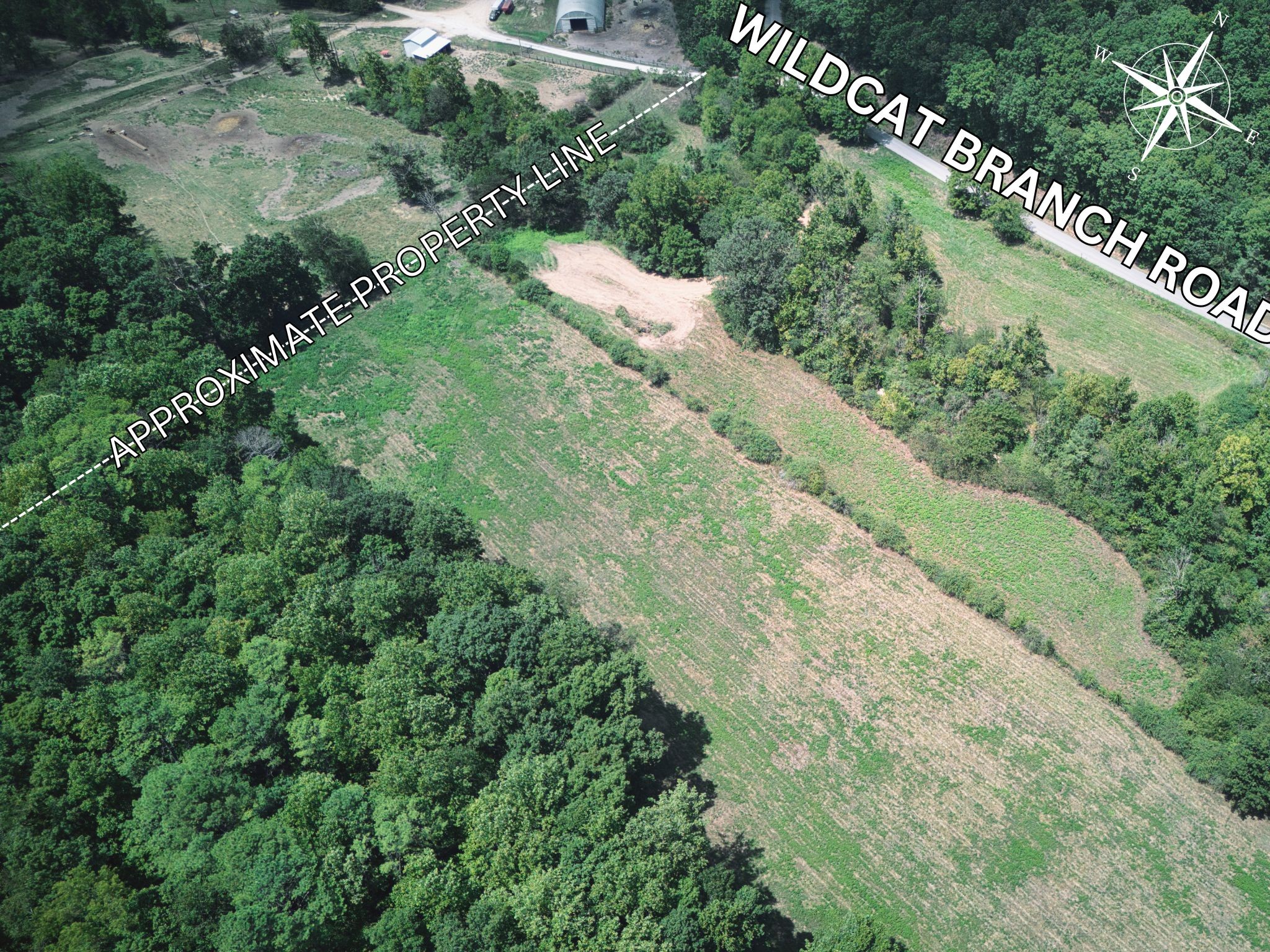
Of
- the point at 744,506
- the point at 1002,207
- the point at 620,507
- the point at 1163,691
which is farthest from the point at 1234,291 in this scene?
the point at 620,507

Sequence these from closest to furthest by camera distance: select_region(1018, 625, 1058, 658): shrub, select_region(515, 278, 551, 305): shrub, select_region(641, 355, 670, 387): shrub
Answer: select_region(1018, 625, 1058, 658): shrub
select_region(641, 355, 670, 387): shrub
select_region(515, 278, 551, 305): shrub

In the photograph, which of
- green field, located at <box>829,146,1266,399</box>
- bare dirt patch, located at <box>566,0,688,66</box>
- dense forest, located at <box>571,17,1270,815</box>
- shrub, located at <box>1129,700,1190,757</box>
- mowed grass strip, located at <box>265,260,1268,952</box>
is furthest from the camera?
bare dirt patch, located at <box>566,0,688,66</box>

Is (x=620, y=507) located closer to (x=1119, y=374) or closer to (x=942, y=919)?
(x=942, y=919)

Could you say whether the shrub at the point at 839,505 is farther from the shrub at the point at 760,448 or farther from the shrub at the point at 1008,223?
the shrub at the point at 1008,223

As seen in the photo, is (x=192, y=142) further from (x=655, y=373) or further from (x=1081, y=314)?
(x=1081, y=314)

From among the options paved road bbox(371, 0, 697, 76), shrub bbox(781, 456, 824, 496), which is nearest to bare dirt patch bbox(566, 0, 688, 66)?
paved road bbox(371, 0, 697, 76)

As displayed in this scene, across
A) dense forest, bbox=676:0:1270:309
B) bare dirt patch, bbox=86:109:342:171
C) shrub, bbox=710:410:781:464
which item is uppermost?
dense forest, bbox=676:0:1270:309

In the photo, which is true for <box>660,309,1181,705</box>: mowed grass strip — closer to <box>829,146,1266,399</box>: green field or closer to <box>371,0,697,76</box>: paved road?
<box>829,146,1266,399</box>: green field

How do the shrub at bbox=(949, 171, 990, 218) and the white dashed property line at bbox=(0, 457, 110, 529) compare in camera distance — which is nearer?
the white dashed property line at bbox=(0, 457, 110, 529)
